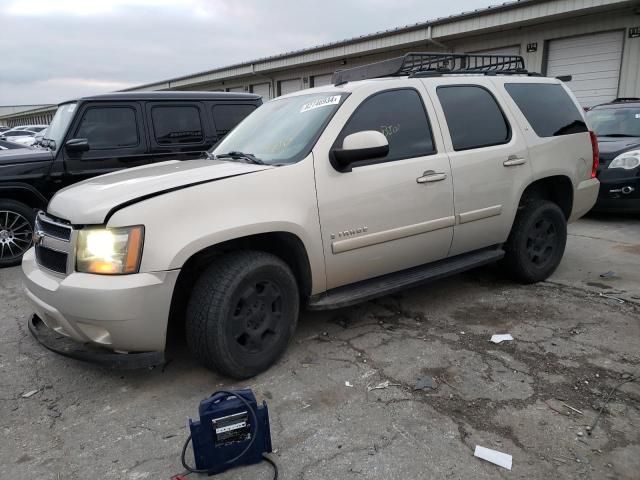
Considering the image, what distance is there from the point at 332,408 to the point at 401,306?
1.65m

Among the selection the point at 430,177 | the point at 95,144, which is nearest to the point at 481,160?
the point at 430,177

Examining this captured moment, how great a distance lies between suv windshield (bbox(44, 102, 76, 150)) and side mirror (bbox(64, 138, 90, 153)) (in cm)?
27

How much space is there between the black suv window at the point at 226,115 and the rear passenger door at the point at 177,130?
14 cm

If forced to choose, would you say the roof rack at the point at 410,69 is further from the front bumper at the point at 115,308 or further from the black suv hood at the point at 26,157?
the black suv hood at the point at 26,157

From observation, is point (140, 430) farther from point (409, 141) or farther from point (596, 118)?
point (596, 118)

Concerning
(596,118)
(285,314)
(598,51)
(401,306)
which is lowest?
(401,306)

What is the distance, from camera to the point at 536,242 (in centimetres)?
467

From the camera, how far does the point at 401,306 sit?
4273 millimetres

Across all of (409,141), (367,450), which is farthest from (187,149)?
(367,450)

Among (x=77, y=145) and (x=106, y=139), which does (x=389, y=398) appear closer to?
(x=77, y=145)

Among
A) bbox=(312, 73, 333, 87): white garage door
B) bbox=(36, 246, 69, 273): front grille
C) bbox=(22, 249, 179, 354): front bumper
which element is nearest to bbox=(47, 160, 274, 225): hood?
bbox=(36, 246, 69, 273): front grille

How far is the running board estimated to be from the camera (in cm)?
336

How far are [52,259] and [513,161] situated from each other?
3552 millimetres

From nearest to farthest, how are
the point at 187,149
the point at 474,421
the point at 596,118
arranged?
the point at 474,421 → the point at 187,149 → the point at 596,118
